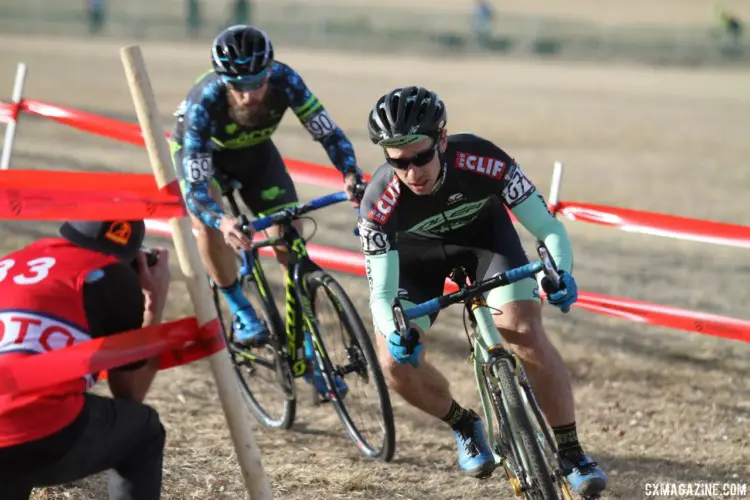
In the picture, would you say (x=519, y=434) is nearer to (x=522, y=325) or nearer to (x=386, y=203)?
(x=522, y=325)

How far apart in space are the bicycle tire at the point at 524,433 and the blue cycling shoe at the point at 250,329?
92.2 inches

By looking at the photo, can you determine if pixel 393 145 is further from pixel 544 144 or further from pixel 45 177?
pixel 544 144

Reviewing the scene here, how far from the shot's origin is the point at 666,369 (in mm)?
7570

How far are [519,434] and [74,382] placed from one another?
6.31 ft

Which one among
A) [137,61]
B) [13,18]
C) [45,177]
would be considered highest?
[137,61]

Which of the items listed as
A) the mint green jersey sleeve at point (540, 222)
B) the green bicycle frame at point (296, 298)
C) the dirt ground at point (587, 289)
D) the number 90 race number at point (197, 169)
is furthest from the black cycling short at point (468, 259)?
the number 90 race number at point (197, 169)

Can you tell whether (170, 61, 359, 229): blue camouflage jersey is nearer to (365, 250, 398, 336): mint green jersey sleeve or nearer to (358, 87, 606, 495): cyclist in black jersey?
(358, 87, 606, 495): cyclist in black jersey

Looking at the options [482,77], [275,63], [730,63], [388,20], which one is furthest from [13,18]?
[275,63]

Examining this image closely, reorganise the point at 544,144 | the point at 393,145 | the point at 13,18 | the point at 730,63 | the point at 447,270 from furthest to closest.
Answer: the point at 13,18 < the point at 730,63 < the point at 544,144 < the point at 447,270 < the point at 393,145

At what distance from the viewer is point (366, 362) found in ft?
18.3

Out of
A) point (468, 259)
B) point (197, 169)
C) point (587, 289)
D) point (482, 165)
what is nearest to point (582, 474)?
point (468, 259)

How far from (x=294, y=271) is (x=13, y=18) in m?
40.5

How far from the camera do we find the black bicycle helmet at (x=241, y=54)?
5684mm

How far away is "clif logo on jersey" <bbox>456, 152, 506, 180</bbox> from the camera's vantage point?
485 centimetres
